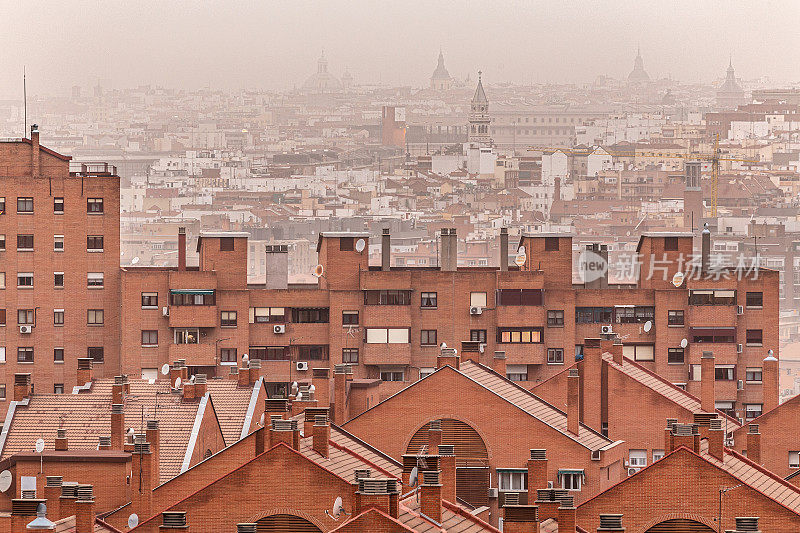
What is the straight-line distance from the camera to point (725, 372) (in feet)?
151

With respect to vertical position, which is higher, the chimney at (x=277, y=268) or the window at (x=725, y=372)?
the chimney at (x=277, y=268)

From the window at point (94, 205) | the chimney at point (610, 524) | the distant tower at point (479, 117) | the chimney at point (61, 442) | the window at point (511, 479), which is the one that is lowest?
the window at point (511, 479)

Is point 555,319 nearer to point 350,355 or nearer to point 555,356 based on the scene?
point 555,356

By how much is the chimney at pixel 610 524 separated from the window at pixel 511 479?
7.77 m

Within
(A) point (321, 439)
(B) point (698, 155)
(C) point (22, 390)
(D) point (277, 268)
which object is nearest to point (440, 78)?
(B) point (698, 155)

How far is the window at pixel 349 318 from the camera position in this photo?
45719 millimetres

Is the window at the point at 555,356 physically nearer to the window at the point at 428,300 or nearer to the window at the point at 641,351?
the window at the point at 641,351

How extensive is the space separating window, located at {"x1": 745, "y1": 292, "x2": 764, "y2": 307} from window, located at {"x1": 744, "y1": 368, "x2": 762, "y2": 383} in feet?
5.25

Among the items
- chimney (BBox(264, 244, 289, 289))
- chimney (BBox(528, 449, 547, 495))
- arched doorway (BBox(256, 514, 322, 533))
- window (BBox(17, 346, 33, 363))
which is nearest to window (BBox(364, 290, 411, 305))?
chimney (BBox(264, 244, 289, 289))

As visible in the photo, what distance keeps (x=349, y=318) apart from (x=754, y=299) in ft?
32.8

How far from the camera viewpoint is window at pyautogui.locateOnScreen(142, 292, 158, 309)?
45.7 meters

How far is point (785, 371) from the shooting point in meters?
98.6

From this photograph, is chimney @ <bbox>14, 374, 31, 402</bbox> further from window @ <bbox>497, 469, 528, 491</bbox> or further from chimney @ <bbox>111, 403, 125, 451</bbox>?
window @ <bbox>497, 469, 528, 491</bbox>

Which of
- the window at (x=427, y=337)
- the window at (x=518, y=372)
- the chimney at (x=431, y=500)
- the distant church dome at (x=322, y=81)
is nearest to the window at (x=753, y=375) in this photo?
the window at (x=518, y=372)
